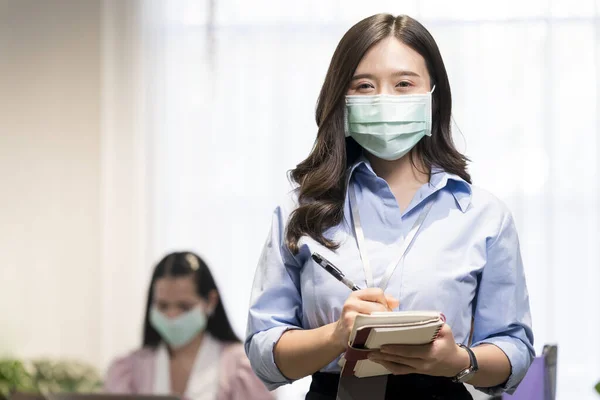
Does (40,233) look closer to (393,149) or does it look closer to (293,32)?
(293,32)

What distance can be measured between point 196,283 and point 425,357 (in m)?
2.67

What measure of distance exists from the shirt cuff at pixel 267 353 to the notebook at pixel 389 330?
0.47 ft

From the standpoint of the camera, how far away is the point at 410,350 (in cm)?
120

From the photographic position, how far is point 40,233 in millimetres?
4500

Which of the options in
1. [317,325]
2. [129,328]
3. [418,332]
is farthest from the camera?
[129,328]

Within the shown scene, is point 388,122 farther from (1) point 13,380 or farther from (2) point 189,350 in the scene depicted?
(2) point 189,350

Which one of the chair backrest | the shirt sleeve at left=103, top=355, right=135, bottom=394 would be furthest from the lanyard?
the shirt sleeve at left=103, top=355, right=135, bottom=394

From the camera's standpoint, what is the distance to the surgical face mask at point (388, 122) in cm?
140

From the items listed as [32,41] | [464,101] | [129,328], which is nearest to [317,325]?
[464,101]

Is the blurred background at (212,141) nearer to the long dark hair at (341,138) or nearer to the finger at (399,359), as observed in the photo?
the long dark hair at (341,138)

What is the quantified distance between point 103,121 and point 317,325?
333cm

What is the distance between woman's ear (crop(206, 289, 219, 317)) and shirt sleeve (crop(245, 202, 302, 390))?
2.36 metres

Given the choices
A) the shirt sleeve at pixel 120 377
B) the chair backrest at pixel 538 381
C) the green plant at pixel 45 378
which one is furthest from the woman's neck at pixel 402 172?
the shirt sleeve at pixel 120 377

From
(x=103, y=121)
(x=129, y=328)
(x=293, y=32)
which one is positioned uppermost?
(x=293, y=32)
